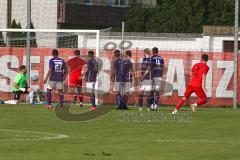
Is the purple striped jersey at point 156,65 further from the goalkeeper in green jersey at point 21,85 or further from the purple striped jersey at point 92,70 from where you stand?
the goalkeeper in green jersey at point 21,85

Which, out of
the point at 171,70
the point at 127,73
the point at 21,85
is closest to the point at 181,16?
the point at 171,70

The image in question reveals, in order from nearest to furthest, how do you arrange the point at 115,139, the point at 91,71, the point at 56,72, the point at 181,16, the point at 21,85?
the point at 115,139, the point at 56,72, the point at 91,71, the point at 21,85, the point at 181,16

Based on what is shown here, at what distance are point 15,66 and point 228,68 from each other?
8574 mm

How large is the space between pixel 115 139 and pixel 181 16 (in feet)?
161

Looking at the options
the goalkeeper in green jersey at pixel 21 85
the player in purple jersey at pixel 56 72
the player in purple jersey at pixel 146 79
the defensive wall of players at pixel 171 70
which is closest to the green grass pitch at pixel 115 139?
the player in purple jersey at pixel 146 79

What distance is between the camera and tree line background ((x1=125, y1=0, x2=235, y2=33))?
210ft

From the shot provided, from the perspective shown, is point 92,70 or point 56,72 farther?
point 92,70

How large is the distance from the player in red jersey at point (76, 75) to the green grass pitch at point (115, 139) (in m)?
6.39

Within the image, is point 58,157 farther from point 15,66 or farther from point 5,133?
point 15,66

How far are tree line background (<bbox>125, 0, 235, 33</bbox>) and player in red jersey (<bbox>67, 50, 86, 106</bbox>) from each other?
3229 centimetres

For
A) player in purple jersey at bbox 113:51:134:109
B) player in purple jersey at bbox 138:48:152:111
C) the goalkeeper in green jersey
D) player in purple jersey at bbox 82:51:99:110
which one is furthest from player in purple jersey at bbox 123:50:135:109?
the goalkeeper in green jersey

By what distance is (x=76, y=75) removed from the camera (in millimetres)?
30047

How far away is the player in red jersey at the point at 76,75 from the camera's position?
29969 millimetres

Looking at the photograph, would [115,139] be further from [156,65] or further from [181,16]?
[181,16]
